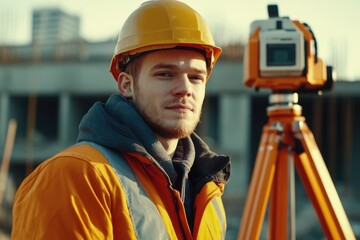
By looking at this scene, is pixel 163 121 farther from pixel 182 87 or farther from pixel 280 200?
pixel 280 200

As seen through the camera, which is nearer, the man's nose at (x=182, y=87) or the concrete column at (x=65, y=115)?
the man's nose at (x=182, y=87)

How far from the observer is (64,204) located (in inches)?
45.6

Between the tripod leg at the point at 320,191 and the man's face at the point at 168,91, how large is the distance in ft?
4.33

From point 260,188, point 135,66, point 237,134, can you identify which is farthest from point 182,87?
point 237,134

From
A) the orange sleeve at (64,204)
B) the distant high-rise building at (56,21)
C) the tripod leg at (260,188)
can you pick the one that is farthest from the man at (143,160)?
the distant high-rise building at (56,21)

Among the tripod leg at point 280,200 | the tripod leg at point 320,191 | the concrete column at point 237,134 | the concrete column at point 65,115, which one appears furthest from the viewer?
the concrete column at point 65,115

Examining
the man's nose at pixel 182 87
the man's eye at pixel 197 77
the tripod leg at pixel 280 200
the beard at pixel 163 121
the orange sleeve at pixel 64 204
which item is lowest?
the tripod leg at pixel 280 200

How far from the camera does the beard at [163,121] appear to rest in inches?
56.7

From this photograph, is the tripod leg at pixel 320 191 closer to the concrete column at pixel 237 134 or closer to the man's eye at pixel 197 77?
the man's eye at pixel 197 77

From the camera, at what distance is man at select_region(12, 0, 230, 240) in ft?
3.87

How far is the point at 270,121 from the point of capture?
2.80 metres

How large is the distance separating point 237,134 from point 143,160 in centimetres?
1172

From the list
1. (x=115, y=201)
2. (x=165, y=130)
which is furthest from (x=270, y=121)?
(x=115, y=201)

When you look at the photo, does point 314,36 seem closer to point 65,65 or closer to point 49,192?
point 49,192
